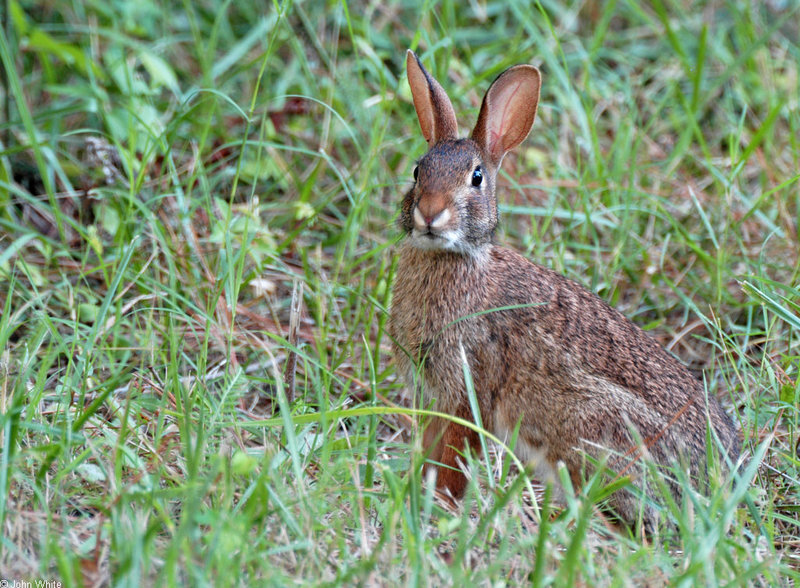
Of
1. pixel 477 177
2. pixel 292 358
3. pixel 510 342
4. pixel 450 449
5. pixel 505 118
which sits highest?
pixel 505 118

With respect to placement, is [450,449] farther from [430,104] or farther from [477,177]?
[430,104]

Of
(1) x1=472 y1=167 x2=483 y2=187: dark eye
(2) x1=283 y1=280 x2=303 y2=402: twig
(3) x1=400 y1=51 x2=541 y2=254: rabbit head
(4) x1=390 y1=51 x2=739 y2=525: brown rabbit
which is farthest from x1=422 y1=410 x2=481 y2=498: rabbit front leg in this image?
(1) x1=472 y1=167 x2=483 y2=187: dark eye

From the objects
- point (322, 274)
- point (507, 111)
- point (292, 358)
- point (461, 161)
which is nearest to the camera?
point (461, 161)

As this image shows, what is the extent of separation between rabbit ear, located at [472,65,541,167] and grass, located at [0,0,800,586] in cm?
72

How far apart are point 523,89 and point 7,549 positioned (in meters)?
2.64

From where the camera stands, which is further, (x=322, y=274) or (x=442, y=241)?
(x=322, y=274)

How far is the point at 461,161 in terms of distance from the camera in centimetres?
385

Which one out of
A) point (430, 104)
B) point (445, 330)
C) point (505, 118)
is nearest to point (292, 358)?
point (445, 330)

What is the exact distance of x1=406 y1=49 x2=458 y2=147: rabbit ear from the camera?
4.04 m

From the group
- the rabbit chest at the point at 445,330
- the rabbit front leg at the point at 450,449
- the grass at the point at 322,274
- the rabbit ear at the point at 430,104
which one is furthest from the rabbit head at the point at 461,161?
the rabbit front leg at the point at 450,449

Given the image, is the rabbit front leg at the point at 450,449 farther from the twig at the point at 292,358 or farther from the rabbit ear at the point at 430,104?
the rabbit ear at the point at 430,104

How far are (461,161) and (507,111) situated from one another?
0.42 meters

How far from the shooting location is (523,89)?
406 cm

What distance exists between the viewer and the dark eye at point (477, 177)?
3.89 metres
